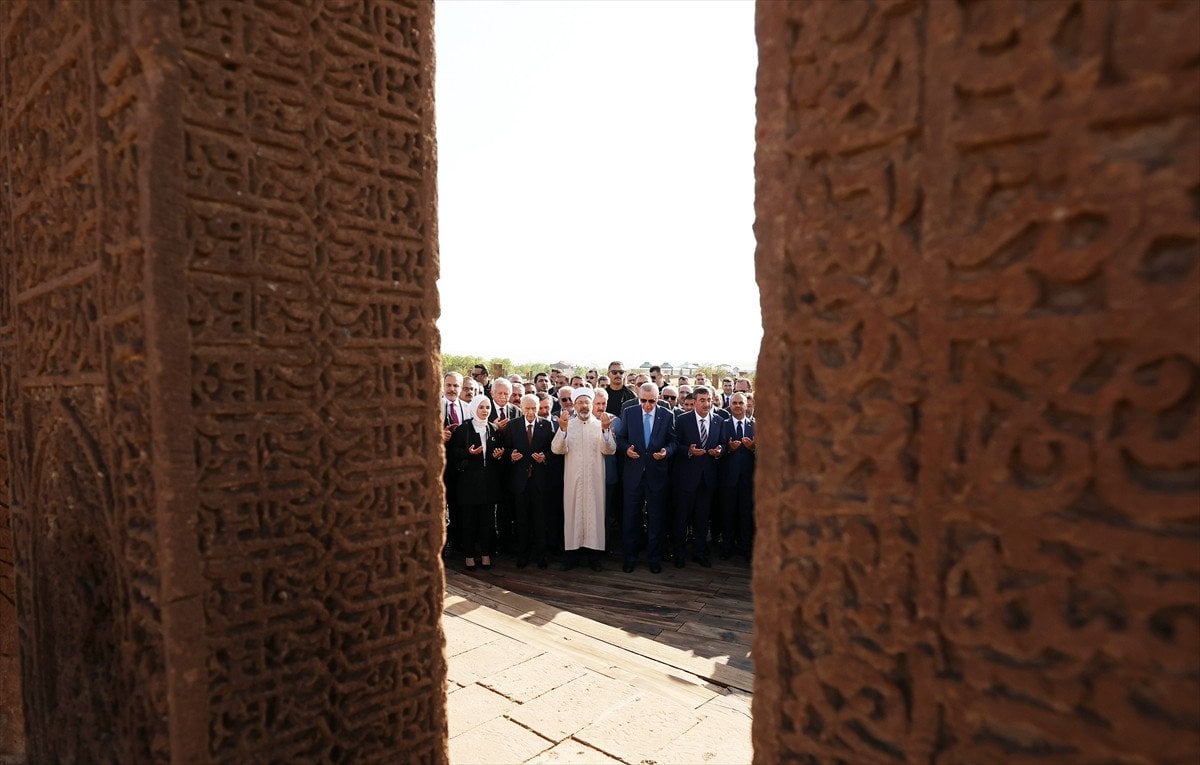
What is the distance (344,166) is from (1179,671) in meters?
2.26

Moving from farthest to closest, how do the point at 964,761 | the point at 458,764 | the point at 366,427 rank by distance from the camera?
the point at 458,764 < the point at 366,427 < the point at 964,761

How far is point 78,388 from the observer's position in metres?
2.15

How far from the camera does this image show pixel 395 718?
225 cm

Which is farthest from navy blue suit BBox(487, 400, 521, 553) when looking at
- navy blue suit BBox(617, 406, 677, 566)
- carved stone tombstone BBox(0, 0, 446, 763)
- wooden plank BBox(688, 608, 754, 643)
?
carved stone tombstone BBox(0, 0, 446, 763)

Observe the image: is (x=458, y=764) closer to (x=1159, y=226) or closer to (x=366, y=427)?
(x=366, y=427)

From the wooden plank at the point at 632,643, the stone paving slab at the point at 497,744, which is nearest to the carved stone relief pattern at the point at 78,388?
the stone paving slab at the point at 497,744

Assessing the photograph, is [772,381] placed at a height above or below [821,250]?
below

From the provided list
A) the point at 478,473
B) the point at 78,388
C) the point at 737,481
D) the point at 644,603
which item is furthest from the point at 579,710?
the point at 737,481

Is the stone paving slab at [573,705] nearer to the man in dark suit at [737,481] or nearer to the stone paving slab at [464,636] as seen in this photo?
the stone paving slab at [464,636]

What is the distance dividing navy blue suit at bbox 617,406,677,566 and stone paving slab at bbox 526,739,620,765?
3.74 meters

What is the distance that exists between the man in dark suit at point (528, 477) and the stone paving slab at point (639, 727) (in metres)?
3.56

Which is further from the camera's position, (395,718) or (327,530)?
(395,718)

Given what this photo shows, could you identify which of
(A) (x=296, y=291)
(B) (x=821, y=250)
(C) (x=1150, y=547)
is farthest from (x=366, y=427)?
(C) (x=1150, y=547)

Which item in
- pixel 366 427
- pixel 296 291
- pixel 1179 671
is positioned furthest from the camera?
pixel 366 427
